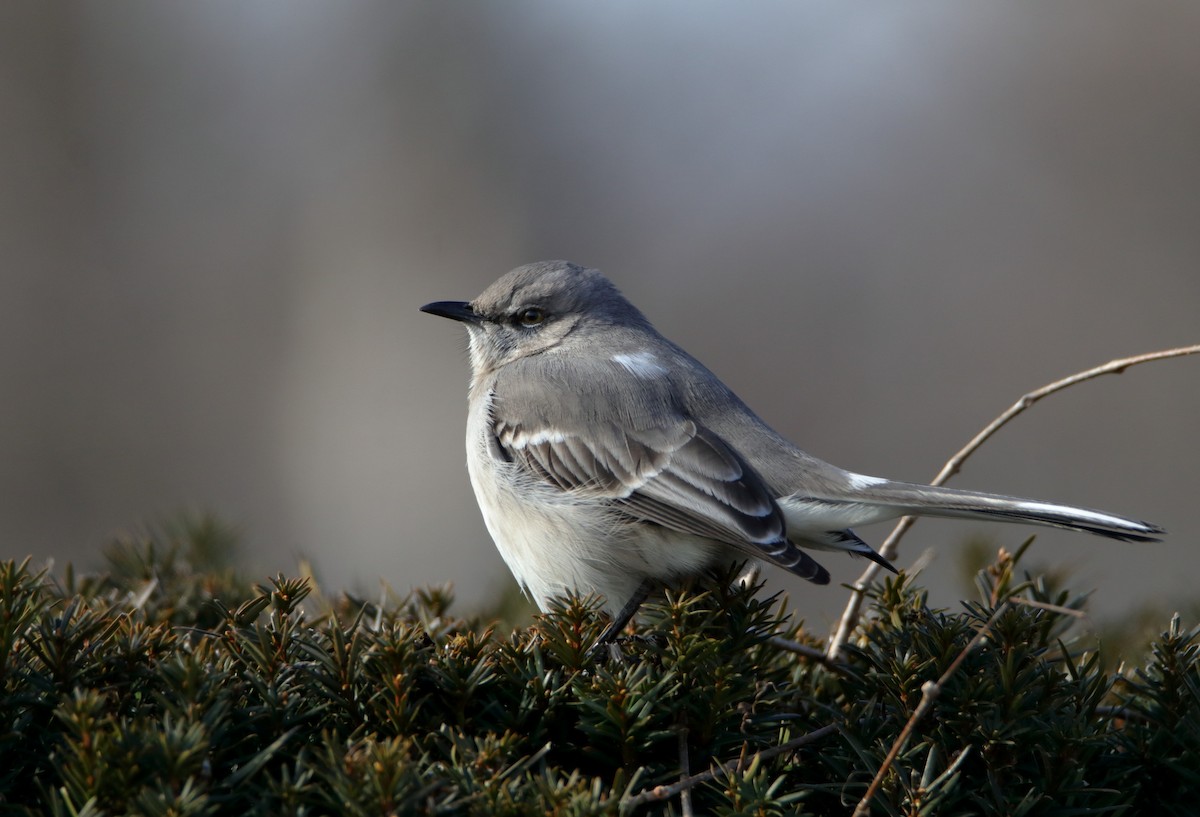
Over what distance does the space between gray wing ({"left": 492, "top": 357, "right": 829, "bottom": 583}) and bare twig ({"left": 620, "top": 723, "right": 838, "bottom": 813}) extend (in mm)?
917

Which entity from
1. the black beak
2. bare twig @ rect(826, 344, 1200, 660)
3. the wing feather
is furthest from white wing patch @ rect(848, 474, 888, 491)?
the black beak

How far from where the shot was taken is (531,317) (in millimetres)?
4457

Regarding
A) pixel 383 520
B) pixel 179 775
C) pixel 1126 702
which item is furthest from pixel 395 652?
pixel 383 520

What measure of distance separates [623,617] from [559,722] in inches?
41.4

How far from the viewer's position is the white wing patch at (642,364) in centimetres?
374

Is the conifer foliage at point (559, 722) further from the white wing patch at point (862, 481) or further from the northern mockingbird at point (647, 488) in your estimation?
the white wing patch at point (862, 481)

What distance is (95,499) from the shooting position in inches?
378

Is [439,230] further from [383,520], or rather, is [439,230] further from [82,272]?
[82,272]

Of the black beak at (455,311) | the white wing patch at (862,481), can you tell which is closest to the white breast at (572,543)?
the white wing patch at (862,481)

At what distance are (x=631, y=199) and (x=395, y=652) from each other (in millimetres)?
9270

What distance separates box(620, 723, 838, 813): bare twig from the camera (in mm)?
1626

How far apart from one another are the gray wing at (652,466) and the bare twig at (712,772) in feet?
3.01

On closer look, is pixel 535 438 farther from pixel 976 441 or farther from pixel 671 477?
pixel 976 441

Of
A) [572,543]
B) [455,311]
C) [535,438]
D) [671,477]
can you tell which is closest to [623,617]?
[572,543]
